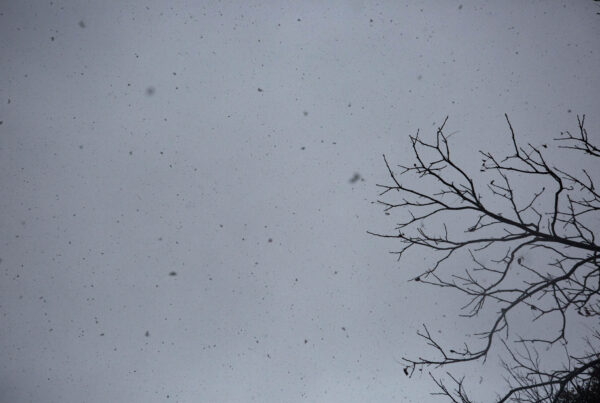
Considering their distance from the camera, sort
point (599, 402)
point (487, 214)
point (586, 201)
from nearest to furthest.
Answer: point (487, 214) < point (586, 201) < point (599, 402)

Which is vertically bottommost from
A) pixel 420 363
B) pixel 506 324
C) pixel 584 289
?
pixel 420 363

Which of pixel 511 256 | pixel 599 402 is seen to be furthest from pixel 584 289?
pixel 599 402

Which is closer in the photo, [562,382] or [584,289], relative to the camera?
[562,382]

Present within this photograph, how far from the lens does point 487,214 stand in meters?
2.80

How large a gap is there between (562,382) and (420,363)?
1087 mm

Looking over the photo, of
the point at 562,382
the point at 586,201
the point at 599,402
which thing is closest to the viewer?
the point at 562,382

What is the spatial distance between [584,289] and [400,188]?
1.80 metres

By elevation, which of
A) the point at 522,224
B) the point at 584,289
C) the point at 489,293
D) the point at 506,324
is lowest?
the point at 506,324

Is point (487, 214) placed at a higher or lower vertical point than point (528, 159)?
lower

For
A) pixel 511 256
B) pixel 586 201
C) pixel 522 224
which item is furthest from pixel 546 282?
pixel 586 201

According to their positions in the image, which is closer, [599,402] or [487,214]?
[487,214]

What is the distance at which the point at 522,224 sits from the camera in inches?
108

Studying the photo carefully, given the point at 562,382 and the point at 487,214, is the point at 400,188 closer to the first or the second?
the point at 487,214

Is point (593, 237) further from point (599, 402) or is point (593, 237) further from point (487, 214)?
point (599, 402)
